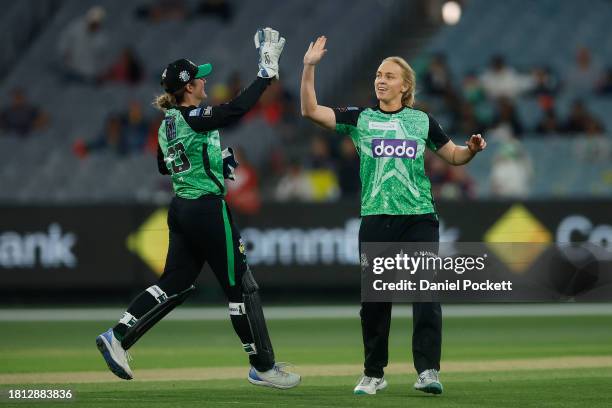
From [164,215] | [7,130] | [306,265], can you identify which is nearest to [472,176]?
[306,265]

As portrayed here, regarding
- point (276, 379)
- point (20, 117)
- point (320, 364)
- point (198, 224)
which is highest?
point (198, 224)

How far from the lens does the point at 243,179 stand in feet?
65.6

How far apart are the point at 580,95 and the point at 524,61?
1489 millimetres

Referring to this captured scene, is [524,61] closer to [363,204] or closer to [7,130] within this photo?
[7,130]

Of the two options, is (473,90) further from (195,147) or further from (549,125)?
(195,147)

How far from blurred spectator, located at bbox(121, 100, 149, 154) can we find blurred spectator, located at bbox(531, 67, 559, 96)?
22.9ft

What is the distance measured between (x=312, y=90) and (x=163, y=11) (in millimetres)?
17264

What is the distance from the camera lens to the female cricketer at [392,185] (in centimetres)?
921

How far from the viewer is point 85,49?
80.2 ft

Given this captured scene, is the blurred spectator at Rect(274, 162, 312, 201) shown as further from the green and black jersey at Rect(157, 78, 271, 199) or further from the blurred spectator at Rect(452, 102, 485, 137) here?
the green and black jersey at Rect(157, 78, 271, 199)

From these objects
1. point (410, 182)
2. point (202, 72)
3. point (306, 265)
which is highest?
point (202, 72)

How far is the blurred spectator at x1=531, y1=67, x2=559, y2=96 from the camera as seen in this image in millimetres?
23359

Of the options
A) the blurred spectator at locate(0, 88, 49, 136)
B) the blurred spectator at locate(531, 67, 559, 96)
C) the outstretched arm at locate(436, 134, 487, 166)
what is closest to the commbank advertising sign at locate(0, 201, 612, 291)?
the blurred spectator at locate(531, 67, 559, 96)

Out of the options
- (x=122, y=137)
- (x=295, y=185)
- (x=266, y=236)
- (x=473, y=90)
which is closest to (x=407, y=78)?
(x=266, y=236)
